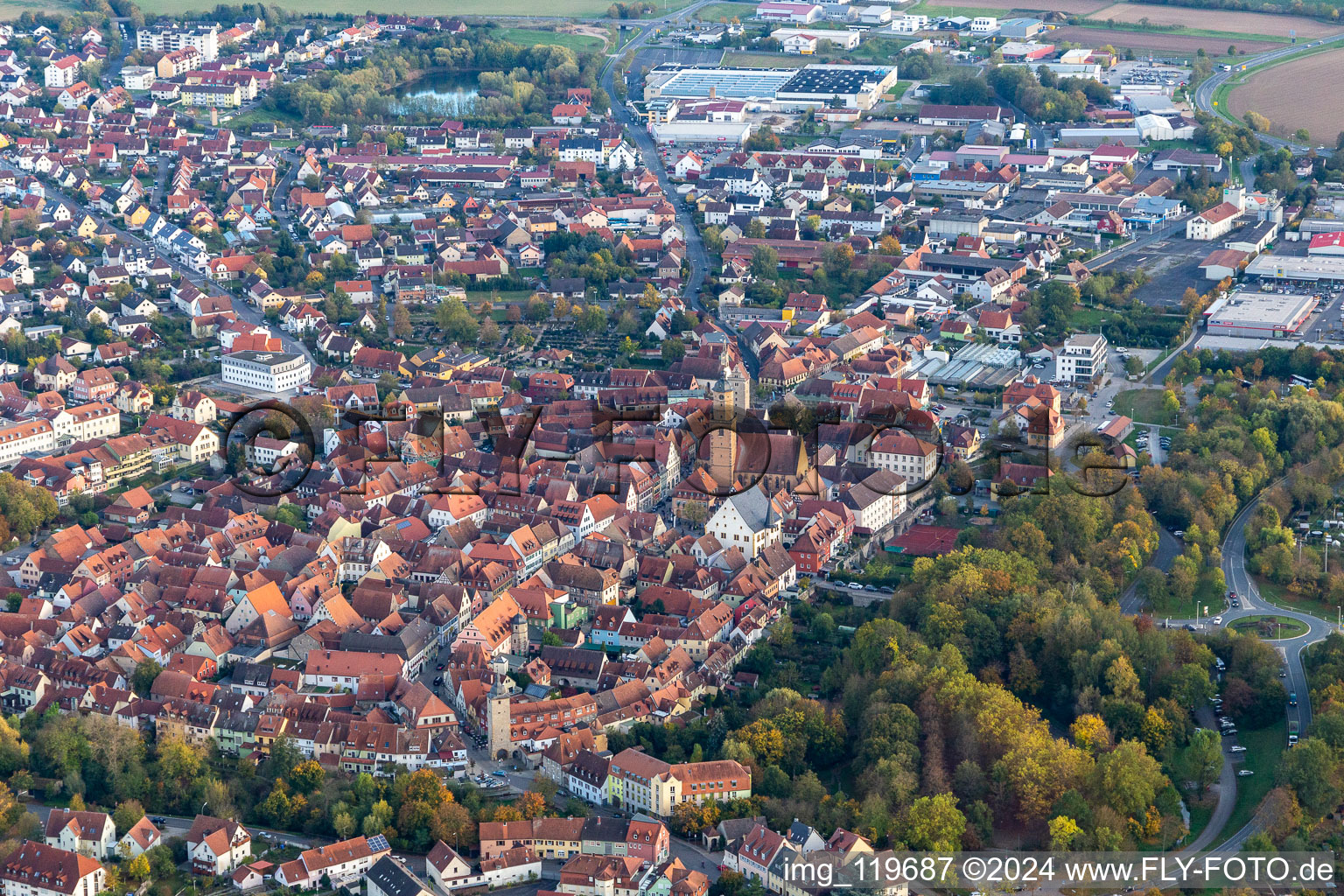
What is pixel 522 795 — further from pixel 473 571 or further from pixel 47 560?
pixel 47 560

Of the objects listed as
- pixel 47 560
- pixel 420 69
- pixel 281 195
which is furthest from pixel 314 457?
pixel 420 69

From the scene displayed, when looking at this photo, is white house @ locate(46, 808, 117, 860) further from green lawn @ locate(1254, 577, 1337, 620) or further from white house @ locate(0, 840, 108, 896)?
green lawn @ locate(1254, 577, 1337, 620)

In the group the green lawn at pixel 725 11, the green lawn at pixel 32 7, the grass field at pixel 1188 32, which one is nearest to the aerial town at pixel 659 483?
the grass field at pixel 1188 32

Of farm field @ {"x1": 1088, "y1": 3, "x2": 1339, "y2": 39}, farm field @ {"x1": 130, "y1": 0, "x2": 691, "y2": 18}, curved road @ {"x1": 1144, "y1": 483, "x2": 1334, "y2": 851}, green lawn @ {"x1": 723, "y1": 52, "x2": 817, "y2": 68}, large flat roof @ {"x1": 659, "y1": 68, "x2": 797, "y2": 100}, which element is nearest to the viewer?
curved road @ {"x1": 1144, "y1": 483, "x2": 1334, "y2": 851}

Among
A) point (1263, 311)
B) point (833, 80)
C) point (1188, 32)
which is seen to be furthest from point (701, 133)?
point (1188, 32)

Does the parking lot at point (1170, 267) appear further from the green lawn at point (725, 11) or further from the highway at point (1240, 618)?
the green lawn at point (725, 11)

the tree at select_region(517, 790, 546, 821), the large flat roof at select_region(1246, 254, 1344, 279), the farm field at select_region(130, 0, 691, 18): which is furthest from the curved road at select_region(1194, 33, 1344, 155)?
the tree at select_region(517, 790, 546, 821)

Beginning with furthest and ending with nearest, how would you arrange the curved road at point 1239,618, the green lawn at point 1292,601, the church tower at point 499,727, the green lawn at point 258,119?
the green lawn at point 258,119, the green lawn at point 1292,601, the church tower at point 499,727, the curved road at point 1239,618
